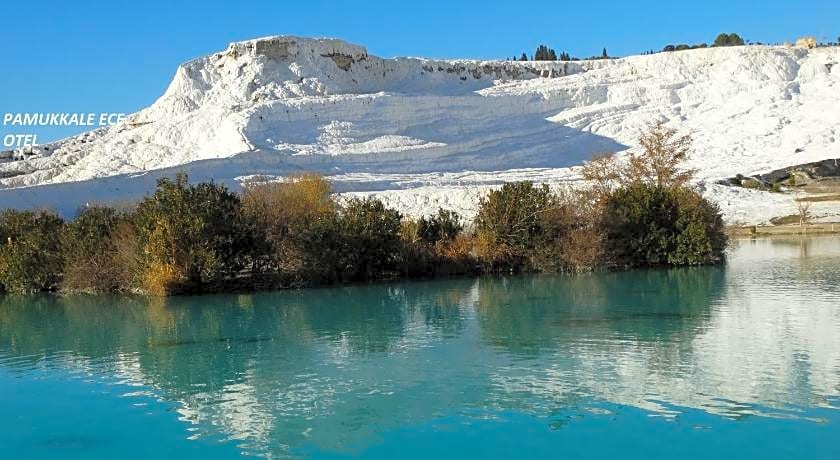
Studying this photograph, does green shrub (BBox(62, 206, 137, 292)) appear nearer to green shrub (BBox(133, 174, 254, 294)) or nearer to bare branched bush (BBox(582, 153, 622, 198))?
green shrub (BBox(133, 174, 254, 294))

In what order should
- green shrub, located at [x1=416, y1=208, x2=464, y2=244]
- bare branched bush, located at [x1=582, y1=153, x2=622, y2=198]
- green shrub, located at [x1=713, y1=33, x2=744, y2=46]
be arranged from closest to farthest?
green shrub, located at [x1=416, y1=208, x2=464, y2=244], bare branched bush, located at [x1=582, y1=153, x2=622, y2=198], green shrub, located at [x1=713, y1=33, x2=744, y2=46]

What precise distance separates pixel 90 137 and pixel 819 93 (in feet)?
189

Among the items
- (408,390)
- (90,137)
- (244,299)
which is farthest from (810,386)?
(90,137)

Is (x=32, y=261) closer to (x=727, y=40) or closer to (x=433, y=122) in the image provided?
(x=433, y=122)

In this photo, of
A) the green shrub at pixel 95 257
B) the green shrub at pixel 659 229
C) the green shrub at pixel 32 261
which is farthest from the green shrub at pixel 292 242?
the green shrub at pixel 659 229

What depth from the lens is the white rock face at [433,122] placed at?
4916cm

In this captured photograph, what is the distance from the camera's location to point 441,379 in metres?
11.2

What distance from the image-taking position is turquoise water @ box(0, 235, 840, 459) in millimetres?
8555

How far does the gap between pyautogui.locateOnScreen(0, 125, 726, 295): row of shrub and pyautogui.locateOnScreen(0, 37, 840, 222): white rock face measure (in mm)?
11689

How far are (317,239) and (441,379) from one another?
48.1 feet

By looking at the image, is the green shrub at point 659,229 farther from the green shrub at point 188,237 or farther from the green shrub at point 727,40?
the green shrub at point 727,40

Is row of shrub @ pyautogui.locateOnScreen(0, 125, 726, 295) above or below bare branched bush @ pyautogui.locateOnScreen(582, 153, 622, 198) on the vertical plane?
below

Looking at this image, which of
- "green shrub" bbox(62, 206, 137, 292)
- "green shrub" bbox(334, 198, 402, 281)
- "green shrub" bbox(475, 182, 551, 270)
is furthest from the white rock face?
"green shrub" bbox(62, 206, 137, 292)

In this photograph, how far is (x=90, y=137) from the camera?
6731cm
